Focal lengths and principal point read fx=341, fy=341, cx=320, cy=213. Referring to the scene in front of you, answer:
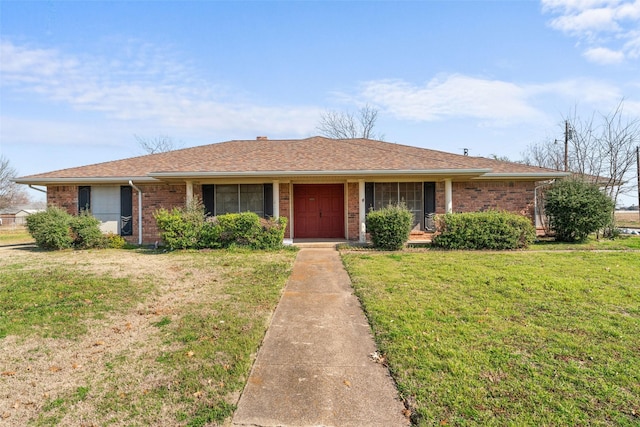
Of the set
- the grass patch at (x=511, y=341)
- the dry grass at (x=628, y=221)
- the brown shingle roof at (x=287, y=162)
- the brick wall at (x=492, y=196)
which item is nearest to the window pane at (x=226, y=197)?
the brown shingle roof at (x=287, y=162)

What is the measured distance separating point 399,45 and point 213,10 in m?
6.09

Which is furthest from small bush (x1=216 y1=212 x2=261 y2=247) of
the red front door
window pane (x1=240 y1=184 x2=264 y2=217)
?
the red front door

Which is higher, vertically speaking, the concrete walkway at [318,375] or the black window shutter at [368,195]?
the black window shutter at [368,195]

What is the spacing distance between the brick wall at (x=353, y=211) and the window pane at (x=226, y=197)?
13.4ft

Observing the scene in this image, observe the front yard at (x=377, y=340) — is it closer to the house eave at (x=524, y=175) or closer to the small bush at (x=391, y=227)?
the small bush at (x=391, y=227)

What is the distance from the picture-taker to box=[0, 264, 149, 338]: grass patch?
4306 millimetres

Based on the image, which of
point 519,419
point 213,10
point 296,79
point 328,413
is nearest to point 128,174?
point 213,10

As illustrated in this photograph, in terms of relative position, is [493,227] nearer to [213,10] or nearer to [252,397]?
[252,397]

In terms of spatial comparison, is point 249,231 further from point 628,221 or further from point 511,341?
point 628,221

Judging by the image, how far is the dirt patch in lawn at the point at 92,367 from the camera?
2635 millimetres

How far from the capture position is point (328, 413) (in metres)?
2.61

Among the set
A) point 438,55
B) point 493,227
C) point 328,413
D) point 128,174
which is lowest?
point 328,413

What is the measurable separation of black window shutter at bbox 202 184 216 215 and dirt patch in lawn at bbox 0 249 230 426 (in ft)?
21.7

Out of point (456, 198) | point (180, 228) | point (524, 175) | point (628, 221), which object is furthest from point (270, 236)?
point (628, 221)
